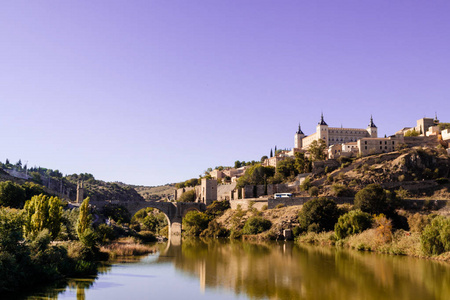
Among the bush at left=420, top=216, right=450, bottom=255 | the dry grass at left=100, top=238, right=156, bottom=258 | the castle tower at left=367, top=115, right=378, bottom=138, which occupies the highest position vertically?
the castle tower at left=367, top=115, right=378, bottom=138

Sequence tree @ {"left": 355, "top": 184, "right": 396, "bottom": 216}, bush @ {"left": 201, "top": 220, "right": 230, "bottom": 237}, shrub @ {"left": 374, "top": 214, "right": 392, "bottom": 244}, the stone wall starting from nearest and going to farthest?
shrub @ {"left": 374, "top": 214, "right": 392, "bottom": 244} → tree @ {"left": 355, "top": 184, "right": 396, "bottom": 216} → bush @ {"left": 201, "top": 220, "right": 230, "bottom": 237} → the stone wall

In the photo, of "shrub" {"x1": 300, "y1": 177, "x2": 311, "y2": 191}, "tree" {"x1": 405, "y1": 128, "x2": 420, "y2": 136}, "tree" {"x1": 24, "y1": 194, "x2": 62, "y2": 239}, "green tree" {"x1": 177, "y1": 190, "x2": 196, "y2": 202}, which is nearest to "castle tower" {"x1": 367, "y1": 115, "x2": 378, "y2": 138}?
"tree" {"x1": 405, "y1": 128, "x2": 420, "y2": 136}

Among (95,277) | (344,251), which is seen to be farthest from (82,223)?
(344,251)

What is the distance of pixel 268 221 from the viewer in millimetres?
49000

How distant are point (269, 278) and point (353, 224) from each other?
17.6 metres

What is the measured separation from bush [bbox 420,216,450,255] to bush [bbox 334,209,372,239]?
828 cm

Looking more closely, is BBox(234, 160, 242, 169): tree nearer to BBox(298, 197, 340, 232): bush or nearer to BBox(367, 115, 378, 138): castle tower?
BBox(367, 115, 378, 138): castle tower

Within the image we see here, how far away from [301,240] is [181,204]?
79.8 ft

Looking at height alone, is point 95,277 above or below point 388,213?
below

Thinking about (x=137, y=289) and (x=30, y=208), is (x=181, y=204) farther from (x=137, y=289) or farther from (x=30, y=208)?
(x=137, y=289)

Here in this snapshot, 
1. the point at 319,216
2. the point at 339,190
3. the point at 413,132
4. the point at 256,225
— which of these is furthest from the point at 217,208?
the point at 413,132

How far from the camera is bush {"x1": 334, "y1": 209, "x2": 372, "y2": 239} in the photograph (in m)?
38.1

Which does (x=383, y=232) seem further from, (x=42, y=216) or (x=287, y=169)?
(x=287, y=169)

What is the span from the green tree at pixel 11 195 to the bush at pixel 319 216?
106 feet
